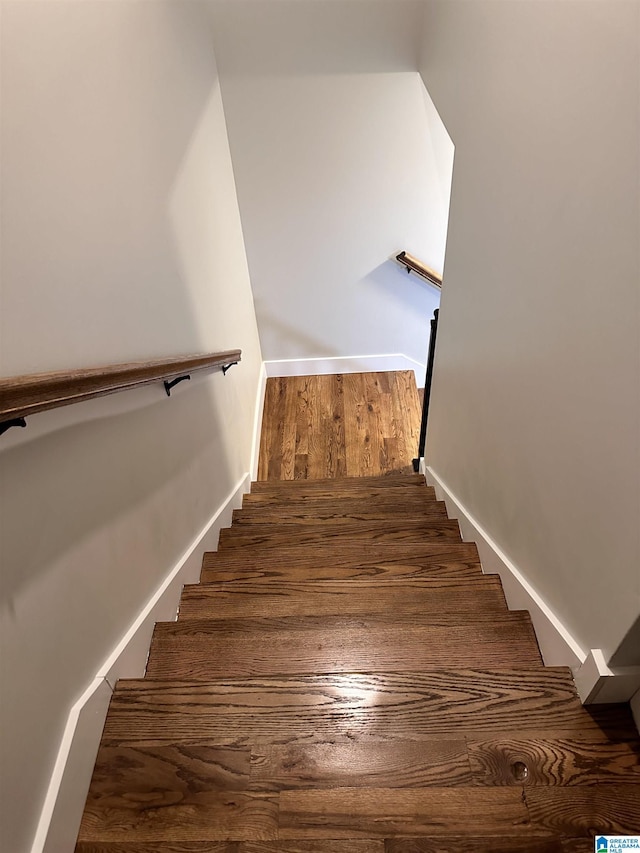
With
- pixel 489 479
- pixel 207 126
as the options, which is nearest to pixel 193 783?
pixel 489 479

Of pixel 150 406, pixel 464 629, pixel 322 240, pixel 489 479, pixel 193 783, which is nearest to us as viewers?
pixel 193 783

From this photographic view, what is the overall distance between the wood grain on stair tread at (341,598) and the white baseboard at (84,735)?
14 centimetres

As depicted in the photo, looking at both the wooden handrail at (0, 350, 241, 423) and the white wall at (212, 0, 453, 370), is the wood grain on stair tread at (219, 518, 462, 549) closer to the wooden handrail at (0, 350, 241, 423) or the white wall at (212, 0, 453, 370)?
the wooden handrail at (0, 350, 241, 423)

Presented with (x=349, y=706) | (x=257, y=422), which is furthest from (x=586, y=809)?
(x=257, y=422)

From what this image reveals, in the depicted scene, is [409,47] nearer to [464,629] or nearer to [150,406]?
[150,406]

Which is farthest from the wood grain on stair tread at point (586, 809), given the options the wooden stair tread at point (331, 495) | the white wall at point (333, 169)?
the white wall at point (333, 169)

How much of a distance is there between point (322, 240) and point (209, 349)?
1.75 m

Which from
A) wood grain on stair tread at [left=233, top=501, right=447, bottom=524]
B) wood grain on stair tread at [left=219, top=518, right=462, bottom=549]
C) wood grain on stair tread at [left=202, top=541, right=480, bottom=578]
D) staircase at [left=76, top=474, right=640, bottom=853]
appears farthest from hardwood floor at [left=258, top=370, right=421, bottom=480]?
staircase at [left=76, top=474, right=640, bottom=853]

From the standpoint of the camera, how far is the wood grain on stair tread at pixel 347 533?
2.10 meters

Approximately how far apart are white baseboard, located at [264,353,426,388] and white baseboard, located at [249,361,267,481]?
0.17m

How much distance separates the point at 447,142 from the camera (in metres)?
3.18

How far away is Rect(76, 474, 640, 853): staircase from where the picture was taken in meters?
0.95

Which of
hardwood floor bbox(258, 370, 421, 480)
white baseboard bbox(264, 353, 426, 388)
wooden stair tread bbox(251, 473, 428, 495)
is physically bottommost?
hardwood floor bbox(258, 370, 421, 480)

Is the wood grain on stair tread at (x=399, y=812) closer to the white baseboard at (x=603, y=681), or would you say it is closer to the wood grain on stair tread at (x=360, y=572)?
the white baseboard at (x=603, y=681)
